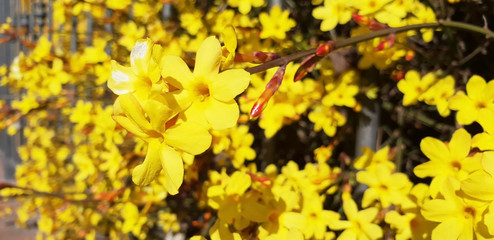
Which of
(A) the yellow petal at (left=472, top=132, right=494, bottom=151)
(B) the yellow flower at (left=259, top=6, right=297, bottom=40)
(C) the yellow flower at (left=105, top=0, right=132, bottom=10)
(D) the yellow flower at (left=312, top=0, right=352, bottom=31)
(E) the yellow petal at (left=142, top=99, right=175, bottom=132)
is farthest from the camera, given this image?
(C) the yellow flower at (left=105, top=0, right=132, bottom=10)

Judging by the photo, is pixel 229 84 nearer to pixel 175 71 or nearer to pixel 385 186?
pixel 175 71

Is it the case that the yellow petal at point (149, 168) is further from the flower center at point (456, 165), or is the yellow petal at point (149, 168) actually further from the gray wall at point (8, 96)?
the gray wall at point (8, 96)

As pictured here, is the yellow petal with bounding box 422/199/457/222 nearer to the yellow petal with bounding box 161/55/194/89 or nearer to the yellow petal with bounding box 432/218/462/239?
the yellow petal with bounding box 432/218/462/239

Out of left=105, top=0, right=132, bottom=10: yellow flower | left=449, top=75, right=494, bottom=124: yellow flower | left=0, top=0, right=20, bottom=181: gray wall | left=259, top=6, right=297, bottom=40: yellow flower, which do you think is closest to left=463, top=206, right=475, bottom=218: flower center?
left=449, top=75, right=494, bottom=124: yellow flower

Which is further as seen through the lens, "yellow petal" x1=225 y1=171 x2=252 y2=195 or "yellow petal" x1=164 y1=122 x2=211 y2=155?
"yellow petal" x1=225 y1=171 x2=252 y2=195

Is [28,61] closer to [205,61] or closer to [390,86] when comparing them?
[390,86]

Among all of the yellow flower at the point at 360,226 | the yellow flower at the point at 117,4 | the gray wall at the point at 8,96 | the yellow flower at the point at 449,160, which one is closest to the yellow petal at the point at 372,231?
the yellow flower at the point at 360,226

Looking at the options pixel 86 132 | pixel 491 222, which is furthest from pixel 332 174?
pixel 86 132

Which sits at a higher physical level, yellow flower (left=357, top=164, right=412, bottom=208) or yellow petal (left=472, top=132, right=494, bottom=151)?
yellow petal (left=472, top=132, right=494, bottom=151)
